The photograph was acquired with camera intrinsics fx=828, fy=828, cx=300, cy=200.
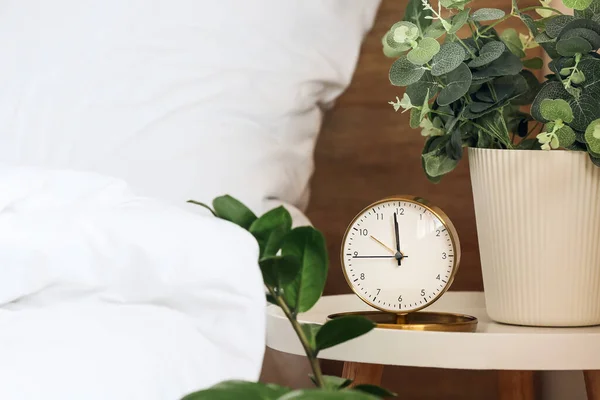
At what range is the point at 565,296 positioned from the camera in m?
0.92

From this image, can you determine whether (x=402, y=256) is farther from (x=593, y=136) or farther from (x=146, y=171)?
(x=146, y=171)

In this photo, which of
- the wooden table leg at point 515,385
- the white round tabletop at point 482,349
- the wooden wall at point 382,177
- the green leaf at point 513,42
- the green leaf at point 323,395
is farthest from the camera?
the wooden wall at point 382,177

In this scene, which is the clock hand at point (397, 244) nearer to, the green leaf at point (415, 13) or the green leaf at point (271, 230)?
the green leaf at point (415, 13)

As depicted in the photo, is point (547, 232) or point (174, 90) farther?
point (174, 90)

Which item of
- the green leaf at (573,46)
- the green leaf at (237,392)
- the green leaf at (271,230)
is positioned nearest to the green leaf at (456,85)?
the green leaf at (573,46)

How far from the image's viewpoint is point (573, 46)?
895 millimetres

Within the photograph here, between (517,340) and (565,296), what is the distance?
4.6 inches

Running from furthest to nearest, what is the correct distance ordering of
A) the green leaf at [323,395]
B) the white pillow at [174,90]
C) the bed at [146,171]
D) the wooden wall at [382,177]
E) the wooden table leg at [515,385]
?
the wooden wall at [382,177] → the wooden table leg at [515,385] → the white pillow at [174,90] → the bed at [146,171] → the green leaf at [323,395]

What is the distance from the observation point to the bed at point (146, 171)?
65 cm

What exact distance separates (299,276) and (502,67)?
22.8 inches

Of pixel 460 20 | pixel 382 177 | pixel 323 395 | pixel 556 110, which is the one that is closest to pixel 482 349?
pixel 556 110

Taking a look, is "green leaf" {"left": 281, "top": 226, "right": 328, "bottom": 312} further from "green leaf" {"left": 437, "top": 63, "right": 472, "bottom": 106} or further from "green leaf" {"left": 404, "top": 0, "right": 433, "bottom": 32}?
"green leaf" {"left": 404, "top": 0, "right": 433, "bottom": 32}

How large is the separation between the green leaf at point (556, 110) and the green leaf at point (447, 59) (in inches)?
4.1

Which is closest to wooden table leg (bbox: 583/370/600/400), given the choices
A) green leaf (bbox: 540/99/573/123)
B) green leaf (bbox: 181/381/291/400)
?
green leaf (bbox: 540/99/573/123)
